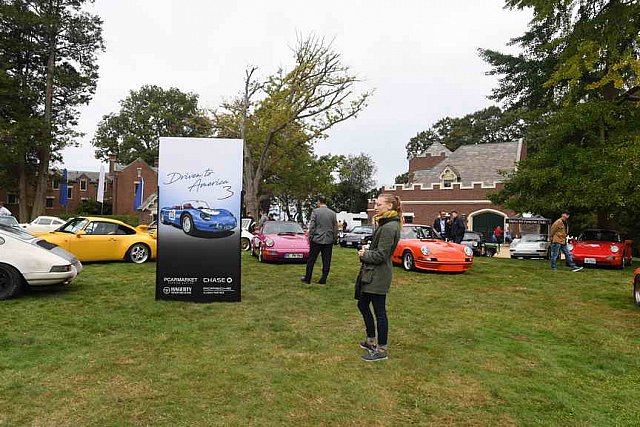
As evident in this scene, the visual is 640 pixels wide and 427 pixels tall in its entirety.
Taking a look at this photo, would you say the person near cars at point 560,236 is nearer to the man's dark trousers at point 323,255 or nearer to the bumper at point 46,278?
the man's dark trousers at point 323,255

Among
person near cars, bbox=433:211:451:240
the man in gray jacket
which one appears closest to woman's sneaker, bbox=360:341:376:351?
the man in gray jacket

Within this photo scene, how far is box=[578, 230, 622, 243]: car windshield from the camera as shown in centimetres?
1572

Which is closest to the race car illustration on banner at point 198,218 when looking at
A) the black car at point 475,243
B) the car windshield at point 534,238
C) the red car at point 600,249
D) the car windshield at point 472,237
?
the red car at point 600,249

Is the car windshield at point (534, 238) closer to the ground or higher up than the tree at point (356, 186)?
closer to the ground

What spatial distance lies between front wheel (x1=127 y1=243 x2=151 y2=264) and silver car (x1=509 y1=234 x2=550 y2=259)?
1664 cm

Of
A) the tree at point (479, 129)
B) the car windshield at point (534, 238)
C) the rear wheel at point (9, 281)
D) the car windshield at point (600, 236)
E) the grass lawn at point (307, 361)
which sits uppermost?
the tree at point (479, 129)

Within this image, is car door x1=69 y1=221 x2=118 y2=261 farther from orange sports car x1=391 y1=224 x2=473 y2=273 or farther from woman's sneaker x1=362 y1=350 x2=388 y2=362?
woman's sneaker x1=362 y1=350 x2=388 y2=362

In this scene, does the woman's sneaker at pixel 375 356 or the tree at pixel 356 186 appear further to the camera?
the tree at pixel 356 186

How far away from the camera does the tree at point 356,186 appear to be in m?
62.0

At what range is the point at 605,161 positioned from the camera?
14.4 meters

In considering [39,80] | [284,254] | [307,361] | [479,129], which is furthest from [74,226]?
[479,129]

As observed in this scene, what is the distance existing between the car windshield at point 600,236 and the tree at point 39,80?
35358 mm

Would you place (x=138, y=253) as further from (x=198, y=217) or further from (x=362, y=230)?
(x=362, y=230)

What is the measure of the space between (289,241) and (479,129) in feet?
199
